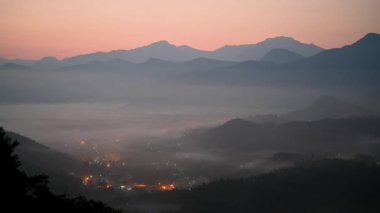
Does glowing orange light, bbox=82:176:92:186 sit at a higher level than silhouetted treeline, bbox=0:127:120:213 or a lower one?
higher

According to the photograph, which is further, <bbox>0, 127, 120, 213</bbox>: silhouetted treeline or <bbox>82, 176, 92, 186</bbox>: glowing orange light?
<bbox>82, 176, 92, 186</bbox>: glowing orange light

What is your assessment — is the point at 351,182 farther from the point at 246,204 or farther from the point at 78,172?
the point at 78,172

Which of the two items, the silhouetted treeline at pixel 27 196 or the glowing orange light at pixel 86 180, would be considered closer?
the silhouetted treeline at pixel 27 196

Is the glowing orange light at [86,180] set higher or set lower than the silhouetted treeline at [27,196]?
higher

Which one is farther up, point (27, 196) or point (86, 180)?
point (86, 180)

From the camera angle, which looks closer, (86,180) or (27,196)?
(27,196)

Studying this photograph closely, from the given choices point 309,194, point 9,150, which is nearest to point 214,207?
point 309,194

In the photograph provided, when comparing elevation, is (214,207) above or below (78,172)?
below

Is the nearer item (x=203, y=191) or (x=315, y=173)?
(x=203, y=191)
